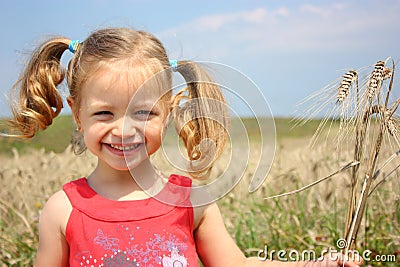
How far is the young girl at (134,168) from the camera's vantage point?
1.80 metres

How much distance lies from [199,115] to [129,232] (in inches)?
17.9

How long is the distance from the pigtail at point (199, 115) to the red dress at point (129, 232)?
0.19 m

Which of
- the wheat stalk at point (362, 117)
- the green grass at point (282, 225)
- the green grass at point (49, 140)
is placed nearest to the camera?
the wheat stalk at point (362, 117)

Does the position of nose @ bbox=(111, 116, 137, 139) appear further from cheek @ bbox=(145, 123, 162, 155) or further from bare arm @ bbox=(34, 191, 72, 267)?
bare arm @ bbox=(34, 191, 72, 267)

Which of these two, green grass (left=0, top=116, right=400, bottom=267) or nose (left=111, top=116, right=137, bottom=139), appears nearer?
nose (left=111, top=116, right=137, bottom=139)

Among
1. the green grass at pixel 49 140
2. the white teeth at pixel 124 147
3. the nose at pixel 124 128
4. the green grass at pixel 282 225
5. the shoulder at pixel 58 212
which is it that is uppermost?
the nose at pixel 124 128

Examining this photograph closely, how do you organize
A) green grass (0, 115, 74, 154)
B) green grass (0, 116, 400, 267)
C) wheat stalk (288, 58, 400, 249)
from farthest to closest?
green grass (0, 115, 74, 154)
green grass (0, 116, 400, 267)
wheat stalk (288, 58, 400, 249)

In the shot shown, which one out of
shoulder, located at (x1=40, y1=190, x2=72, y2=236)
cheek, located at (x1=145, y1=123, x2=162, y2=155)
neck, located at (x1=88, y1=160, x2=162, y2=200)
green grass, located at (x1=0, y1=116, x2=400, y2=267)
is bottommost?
green grass, located at (x1=0, y1=116, x2=400, y2=267)

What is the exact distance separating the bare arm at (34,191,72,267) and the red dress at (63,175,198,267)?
0.04m

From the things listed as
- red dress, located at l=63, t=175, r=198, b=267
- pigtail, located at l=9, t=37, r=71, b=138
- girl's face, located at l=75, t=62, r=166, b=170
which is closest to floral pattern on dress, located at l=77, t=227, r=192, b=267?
red dress, located at l=63, t=175, r=198, b=267

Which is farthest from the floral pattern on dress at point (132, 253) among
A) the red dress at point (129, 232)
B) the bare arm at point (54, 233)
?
the bare arm at point (54, 233)

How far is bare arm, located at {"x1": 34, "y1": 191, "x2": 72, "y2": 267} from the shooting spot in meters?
1.93

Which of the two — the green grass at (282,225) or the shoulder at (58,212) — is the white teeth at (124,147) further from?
the green grass at (282,225)

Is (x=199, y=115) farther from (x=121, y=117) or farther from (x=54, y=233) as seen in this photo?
(x=54, y=233)
